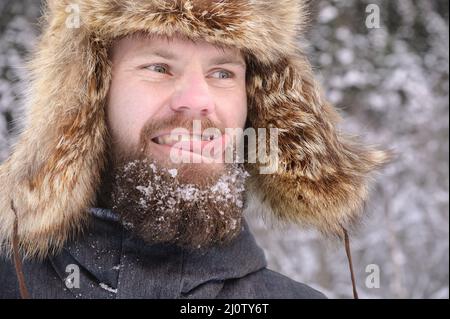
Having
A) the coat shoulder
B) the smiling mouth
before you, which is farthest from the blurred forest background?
the smiling mouth

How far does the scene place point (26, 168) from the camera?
5.73ft

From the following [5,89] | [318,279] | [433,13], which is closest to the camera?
[5,89]

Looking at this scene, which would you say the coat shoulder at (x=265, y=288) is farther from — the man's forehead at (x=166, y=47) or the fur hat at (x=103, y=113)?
the man's forehead at (x=166, y=47)

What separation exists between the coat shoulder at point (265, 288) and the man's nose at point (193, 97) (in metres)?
0.63

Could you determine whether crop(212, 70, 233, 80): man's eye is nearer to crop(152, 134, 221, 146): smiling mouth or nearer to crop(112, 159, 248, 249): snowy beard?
crop(152, 134, 221, 146): smiling mouth

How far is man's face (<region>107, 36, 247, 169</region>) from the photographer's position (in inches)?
68.9

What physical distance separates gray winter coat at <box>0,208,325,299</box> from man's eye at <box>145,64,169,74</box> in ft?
1.70

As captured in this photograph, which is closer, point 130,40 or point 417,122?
point 130,40

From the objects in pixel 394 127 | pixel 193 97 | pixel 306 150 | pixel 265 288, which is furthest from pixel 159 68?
pixel 394 127

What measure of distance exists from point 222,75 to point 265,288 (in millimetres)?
822

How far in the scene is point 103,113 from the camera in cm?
183

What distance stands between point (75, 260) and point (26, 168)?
36 cm

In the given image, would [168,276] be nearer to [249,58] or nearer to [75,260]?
[75,260]
